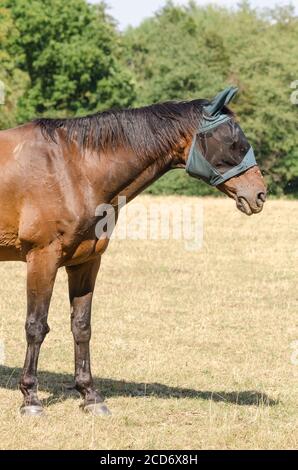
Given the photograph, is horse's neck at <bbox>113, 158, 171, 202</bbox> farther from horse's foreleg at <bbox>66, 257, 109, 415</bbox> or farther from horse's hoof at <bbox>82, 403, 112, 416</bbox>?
horse's hoof at <bbox>82, 403, 112, 416</bbox>

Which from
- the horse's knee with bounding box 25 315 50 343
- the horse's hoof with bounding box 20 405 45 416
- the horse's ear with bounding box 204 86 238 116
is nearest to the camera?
the horse's ear with bounding box 204 86 238 116

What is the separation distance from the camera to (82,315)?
6422 mm

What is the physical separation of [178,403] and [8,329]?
12.0 feet

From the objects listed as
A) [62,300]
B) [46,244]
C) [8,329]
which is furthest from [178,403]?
[62,300]

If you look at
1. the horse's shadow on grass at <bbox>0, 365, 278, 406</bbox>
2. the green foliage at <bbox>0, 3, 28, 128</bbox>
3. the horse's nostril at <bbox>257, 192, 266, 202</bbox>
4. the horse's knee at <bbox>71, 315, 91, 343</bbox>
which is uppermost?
the green foliage at <bbox>0, 3, 28, 128</bbox>

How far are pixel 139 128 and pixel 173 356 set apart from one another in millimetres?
3323

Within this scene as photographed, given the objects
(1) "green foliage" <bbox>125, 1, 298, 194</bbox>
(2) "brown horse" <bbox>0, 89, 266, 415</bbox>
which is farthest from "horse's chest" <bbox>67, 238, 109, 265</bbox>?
(1) "green foliage" <bbox>125, 1, 298, 194</bbox>

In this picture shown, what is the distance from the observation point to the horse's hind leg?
583cm

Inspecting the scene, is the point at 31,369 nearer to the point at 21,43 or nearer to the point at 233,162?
the point at 233,162

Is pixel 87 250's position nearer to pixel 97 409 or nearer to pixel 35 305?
pixel 35 305

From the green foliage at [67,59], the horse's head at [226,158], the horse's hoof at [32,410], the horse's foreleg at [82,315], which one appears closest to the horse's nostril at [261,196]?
the horse's head at [226,158]

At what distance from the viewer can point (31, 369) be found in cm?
609

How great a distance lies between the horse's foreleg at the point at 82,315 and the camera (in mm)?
6352

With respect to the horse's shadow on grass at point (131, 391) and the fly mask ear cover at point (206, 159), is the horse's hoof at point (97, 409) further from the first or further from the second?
the fly mask ear cover at point (206, 159)
